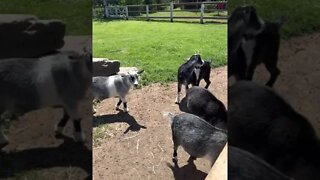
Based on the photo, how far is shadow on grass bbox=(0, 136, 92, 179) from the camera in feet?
7.09

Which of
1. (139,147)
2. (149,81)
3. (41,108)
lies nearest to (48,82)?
(41,108)

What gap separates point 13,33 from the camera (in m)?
2.04

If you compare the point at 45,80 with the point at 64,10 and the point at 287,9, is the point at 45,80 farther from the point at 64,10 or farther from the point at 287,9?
the point at 287,9

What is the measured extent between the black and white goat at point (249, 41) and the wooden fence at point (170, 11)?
13.6 metres

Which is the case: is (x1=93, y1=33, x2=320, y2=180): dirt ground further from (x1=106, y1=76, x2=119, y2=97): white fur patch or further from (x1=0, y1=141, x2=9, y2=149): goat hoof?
(x1=0, y1=141, x2=9, y2=149): goat hoof

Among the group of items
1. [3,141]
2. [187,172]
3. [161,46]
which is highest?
[3,141]

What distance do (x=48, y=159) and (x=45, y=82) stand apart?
0.41m

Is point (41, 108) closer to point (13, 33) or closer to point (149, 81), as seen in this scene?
point (13, 33)

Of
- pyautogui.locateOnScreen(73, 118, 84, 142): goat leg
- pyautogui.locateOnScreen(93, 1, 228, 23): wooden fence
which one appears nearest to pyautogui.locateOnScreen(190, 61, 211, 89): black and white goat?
pyautogui.locateOnScreen(73, 118, 84, 142): goat leg

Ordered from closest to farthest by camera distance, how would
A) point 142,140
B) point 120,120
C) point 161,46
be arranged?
point 142,140 < point 120,120 < point 161,46

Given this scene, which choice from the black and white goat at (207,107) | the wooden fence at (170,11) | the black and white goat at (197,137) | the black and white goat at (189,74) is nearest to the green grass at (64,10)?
the black and white goat at (197,137)

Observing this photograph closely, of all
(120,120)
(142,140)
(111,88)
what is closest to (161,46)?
(111,88)

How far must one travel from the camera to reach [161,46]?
10.9 meters

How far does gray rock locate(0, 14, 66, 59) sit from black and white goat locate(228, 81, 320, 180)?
0.89 metres
